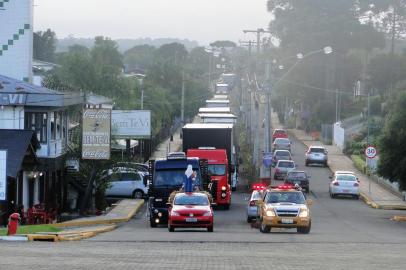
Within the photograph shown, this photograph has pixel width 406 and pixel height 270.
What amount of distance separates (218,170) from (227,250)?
79.1ft

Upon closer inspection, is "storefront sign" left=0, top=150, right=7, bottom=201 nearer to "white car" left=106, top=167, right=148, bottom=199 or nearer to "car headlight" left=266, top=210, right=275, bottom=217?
"car headlight" left=266, top=210, right=275, bottom=217

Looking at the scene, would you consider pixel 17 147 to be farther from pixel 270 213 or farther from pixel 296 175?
pixel 296 175

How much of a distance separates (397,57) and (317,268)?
308 ft

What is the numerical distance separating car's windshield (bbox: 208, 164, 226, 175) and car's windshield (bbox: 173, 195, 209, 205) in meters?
13.1

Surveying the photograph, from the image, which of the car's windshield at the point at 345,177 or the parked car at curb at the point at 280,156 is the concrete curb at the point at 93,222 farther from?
the parked car at curb at the point at 280,156

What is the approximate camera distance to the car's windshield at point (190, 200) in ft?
114

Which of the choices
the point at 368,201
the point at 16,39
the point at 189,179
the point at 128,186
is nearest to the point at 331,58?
the point at 368,201

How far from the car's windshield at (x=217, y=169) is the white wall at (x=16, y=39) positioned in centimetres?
1059

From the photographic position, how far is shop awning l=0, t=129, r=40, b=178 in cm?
3975

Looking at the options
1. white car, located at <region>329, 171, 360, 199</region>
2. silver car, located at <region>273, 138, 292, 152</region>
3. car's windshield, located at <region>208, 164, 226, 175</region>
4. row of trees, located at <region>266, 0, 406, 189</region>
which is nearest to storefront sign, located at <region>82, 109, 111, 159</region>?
car's windshield, located at <region>208, 164, 226, 175</region>

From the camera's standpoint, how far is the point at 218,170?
1898 inches

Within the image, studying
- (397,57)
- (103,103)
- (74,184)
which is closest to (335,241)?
(74,184)

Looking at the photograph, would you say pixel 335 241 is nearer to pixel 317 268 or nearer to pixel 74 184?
pixel 317 268

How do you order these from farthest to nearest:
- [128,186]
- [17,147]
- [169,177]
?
1. [128,186]
2. [17,147]
3. [169,177]
